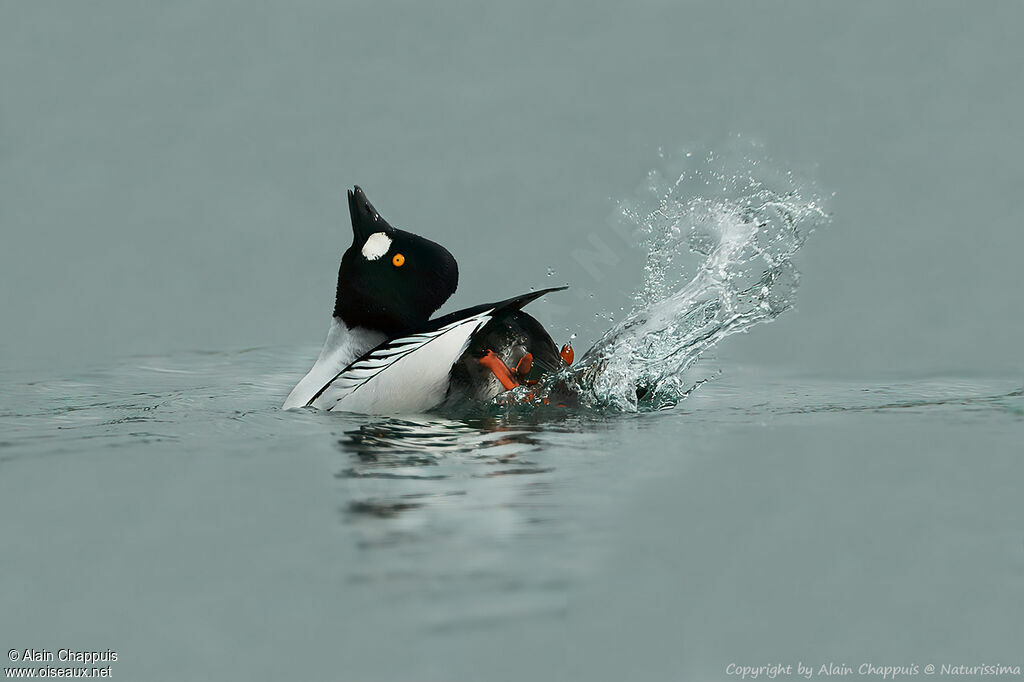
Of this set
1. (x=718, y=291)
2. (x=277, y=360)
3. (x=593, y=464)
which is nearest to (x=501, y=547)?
(x=593, y=464)

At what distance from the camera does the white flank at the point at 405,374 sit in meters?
7.01

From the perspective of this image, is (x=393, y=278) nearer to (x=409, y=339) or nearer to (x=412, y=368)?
(x=409, y=339)

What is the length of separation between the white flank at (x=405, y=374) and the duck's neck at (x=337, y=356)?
218 millimetres

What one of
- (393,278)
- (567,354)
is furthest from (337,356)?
(567,354)

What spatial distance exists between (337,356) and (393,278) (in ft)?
2.11

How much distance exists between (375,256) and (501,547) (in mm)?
3640

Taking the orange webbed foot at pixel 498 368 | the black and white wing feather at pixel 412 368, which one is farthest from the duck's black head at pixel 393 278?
the orange webbed foot at pixel 498 368

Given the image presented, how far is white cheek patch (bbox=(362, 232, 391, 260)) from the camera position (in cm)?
766

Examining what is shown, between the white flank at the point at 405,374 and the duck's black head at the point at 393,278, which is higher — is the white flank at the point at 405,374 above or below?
below

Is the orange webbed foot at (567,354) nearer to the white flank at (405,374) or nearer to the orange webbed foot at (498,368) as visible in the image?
the orange webbed foot at (498,368)

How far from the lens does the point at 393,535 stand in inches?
180

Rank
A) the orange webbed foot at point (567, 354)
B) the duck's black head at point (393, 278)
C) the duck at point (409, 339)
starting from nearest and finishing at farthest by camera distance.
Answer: the duck at point (409, 339) → the orange webbed foot at point (567, 354) → the duck's black head at point (393, 278)

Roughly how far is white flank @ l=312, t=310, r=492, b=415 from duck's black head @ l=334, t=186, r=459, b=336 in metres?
0.39

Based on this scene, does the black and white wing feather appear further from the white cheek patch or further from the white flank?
the white cheek patch
